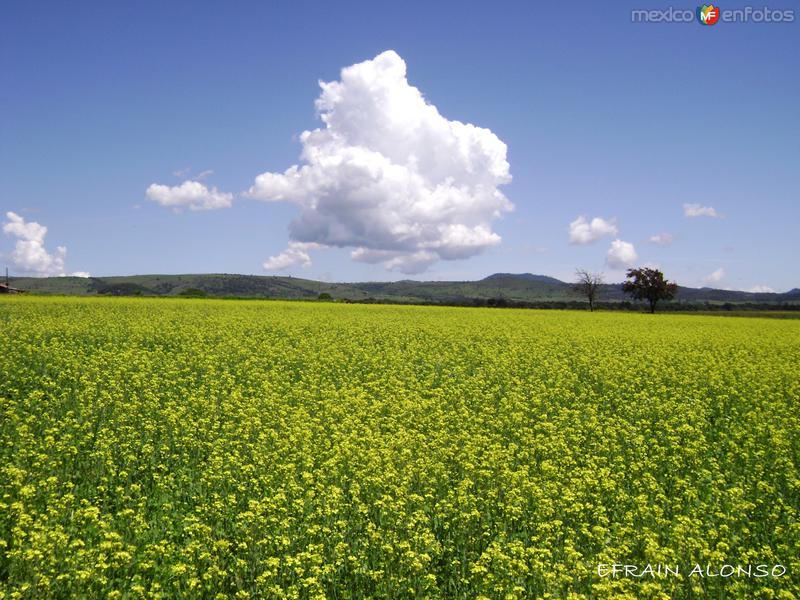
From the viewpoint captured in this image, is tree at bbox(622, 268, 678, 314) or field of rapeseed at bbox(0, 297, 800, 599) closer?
field of rapeseed at bbox(0, 297, 800, 599)

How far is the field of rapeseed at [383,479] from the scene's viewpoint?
6.96 metres

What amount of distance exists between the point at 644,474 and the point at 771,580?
3.11m

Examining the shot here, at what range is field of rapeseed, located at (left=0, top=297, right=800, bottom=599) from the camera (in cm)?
696

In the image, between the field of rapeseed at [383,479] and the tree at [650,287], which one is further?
the tree at [650,287]

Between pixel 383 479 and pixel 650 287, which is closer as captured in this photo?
pixel 383 479

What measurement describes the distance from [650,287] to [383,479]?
90.7 metres

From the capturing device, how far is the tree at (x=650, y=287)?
89.0 meters

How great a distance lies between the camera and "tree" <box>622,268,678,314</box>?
89.0 meters

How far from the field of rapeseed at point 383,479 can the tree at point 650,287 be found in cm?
7540

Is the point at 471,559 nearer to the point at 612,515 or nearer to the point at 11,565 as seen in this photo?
the point at 612,515

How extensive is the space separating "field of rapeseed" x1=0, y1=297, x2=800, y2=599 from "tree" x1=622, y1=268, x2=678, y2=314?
75.4m

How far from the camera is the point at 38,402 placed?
1359 cm

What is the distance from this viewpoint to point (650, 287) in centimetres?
8981

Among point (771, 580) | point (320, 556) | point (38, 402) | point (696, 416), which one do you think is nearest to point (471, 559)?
point (320, 556)
